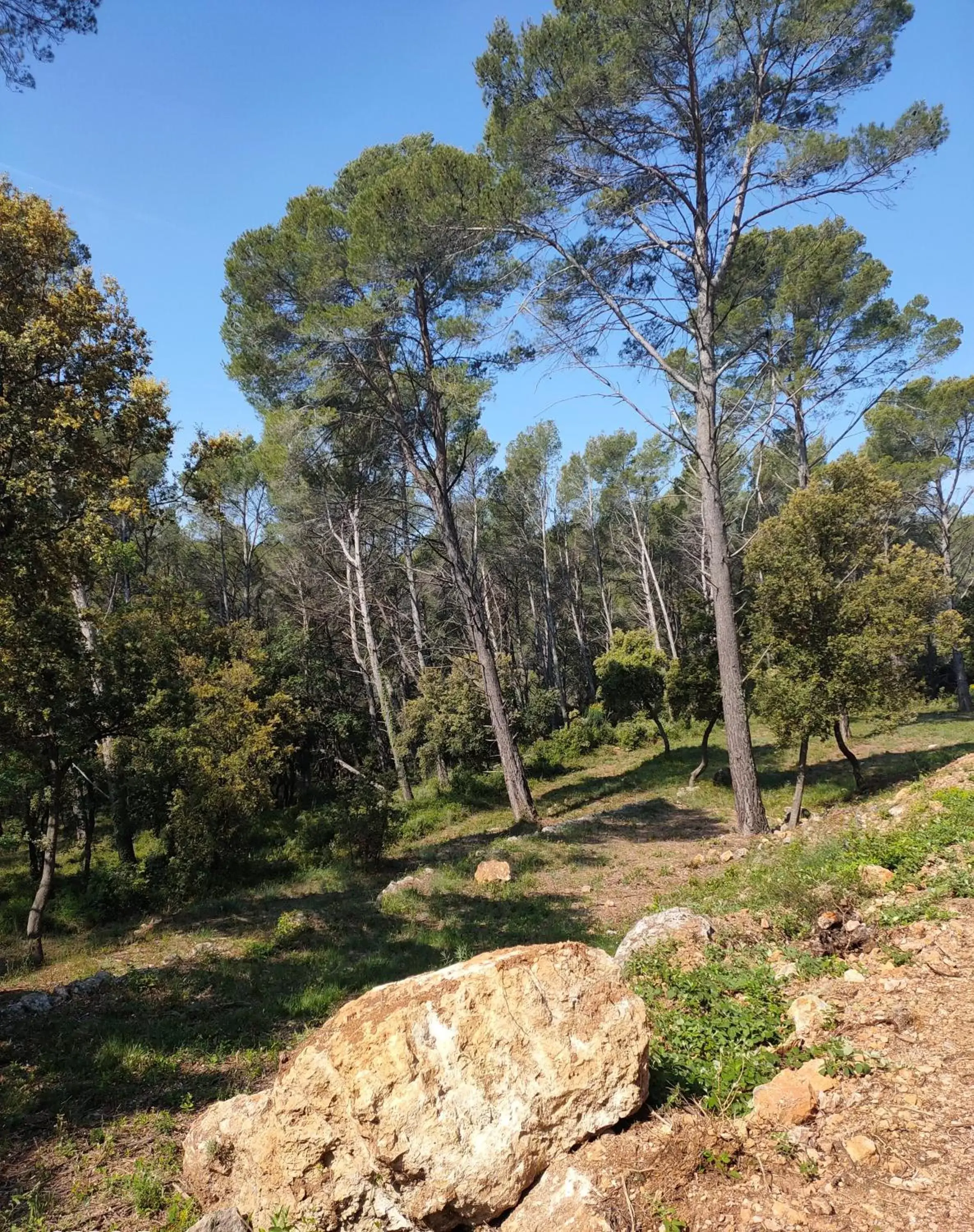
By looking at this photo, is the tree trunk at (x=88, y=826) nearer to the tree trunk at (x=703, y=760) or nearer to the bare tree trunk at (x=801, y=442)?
the tree trunk at (x=703, y=760)

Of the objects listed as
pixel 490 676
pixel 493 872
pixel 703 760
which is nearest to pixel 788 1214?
pixel 493 872

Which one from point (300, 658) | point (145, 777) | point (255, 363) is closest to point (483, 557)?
point (300, 658)

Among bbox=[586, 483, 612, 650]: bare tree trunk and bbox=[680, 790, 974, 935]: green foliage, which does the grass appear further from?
bbox=[586, 483, 612, 650]: bare tree trunk

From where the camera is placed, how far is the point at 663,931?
5.59 m

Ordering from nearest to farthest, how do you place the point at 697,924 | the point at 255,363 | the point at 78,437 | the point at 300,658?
1. the point at 697,924
2. the point at 78,437
3. the point at 255,363
4. the point at 300,658

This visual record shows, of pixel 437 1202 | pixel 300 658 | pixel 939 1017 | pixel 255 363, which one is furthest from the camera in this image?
pixel 300 658

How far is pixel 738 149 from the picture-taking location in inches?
416

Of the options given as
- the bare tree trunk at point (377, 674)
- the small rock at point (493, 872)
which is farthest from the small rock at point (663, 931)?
the bare tree trunk at point (377, 674)

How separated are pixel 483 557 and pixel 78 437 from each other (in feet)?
81.3

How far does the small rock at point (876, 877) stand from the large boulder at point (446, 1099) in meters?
3.16

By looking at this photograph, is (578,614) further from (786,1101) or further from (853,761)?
(786,1101)

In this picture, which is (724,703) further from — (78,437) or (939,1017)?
(78,437)

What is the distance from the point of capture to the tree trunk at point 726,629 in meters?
10.4

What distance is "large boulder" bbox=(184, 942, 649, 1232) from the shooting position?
8.75 ft
